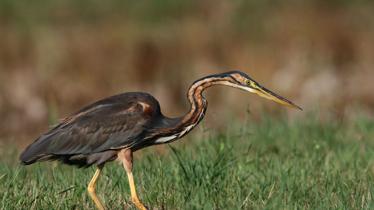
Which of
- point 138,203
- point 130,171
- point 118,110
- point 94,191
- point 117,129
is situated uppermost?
point 118,110

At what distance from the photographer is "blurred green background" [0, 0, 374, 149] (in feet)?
46.9

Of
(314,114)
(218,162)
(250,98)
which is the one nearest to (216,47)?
(250,98)

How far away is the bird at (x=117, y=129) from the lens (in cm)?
715

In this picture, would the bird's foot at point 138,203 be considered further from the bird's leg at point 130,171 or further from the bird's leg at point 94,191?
the bird's leg at point 94,191

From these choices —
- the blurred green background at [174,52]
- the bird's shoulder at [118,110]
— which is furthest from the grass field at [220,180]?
the blurred green background at [174,52]

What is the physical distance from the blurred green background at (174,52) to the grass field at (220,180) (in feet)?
16.6

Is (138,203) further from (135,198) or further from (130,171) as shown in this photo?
(130,171)

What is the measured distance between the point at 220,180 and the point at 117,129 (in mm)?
875

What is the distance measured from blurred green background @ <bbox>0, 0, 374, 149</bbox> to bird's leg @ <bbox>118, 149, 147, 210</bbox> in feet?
23.0

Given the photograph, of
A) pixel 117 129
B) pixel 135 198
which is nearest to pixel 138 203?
pixel 135 198

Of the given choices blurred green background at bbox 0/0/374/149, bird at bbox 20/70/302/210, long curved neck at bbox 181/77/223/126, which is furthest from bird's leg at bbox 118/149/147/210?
blurred green background at bbox 0/0/374/149

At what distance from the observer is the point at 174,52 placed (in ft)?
48.2

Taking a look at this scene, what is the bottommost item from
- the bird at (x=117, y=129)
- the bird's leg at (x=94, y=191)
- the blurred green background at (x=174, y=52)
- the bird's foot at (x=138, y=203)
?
the bird's foot at (x=138, y=203)

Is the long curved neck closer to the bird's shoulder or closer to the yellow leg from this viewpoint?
the bird's shoulder
